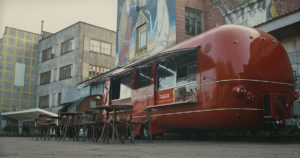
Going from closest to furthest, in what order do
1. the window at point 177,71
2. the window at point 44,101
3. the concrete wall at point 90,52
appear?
the window at point 177,71
the concrete wall at point 90,52
the window at point 44,101

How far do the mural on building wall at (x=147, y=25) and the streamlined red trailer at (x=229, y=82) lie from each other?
654cm

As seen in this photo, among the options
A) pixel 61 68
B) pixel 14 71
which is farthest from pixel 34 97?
pixel 61 68

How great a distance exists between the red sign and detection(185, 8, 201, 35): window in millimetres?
6747

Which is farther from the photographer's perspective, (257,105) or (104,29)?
(104,29)

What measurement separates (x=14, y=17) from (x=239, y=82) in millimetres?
5602

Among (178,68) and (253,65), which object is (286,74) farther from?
(178,68)

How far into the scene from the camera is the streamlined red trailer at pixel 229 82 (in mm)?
7285

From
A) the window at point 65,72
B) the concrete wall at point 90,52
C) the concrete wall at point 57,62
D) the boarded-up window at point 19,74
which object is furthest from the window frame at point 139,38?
the boarded-up window at point 19,74

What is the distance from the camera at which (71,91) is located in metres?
26.8

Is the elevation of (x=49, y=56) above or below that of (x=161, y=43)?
above

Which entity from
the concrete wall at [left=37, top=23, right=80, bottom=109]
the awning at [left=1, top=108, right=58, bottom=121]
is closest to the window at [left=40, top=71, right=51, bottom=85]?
the concrete wall at [left=37, top=23, right=80, bottom=109]

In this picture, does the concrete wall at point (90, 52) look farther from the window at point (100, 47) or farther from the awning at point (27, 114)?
the awning at point (27, 114)

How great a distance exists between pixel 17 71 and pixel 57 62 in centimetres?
732

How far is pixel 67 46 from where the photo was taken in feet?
100
